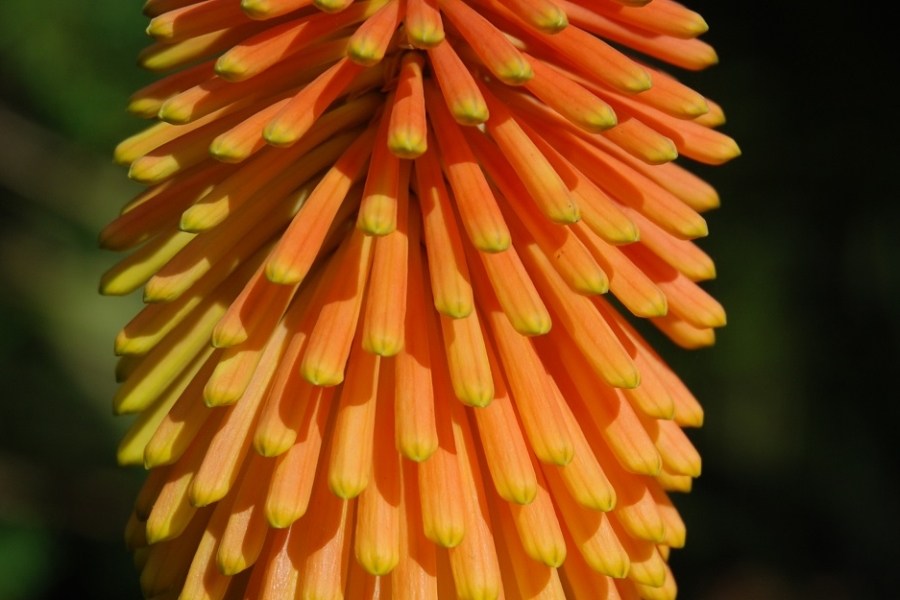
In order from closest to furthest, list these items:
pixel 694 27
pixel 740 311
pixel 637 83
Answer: pixel 637 83, pixel 694 27, pixel 740 311

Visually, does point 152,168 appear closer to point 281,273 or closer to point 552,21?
point 281,273

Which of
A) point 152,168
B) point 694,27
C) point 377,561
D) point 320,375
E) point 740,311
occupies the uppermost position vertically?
point 694,27

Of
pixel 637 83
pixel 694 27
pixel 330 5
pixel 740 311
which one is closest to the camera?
pixel 330 5

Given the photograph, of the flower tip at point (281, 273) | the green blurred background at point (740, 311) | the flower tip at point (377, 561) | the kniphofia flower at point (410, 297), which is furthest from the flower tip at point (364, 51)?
the green blurred background at point (740, 311)

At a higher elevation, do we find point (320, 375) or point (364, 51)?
point (364, 51)

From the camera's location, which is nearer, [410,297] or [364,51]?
[364,51]

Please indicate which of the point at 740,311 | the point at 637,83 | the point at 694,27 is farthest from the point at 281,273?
the point at 740,311

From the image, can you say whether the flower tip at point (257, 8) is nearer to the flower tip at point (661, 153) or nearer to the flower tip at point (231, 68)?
the flower tip at point (231, 68)

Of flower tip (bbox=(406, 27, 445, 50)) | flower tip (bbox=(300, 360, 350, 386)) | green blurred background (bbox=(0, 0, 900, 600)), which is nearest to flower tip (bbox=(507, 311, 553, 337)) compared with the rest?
flower tip (bbox=(300, 360, 350, 386))
